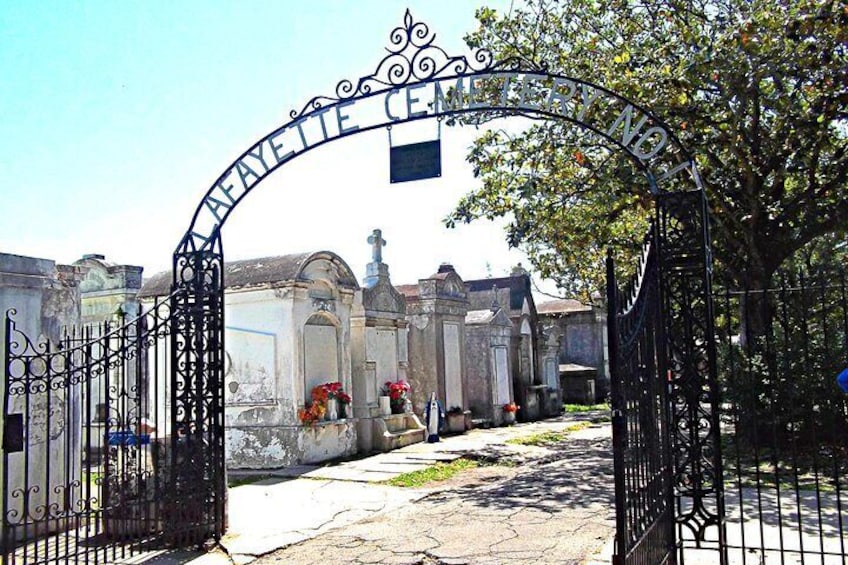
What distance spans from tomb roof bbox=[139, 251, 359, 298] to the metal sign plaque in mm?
6486

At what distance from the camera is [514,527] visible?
812 cm

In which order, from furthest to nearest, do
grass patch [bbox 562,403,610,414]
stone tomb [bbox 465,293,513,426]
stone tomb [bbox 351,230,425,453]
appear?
grass patch [bbox 562,403,610,414] < stone tomb [bbox 465,293,513,426] < stone tomb [bbox 351,230,425,453]

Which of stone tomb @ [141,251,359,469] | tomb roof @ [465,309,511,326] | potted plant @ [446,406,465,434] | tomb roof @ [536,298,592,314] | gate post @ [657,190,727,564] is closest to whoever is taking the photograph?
gate post @ [657,190,727,564]

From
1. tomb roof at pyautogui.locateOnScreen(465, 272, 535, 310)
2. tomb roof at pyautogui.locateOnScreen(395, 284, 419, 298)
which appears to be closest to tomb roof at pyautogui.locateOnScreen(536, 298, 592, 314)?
tomb roof at pyautogui.locateOnScreen(465, 272, 535, 310)

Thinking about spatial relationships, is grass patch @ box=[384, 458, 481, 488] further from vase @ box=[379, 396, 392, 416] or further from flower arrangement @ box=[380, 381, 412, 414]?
flower arrangement @ box=[380, 381, 412, 414]

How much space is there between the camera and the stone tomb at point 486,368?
21.6 metres

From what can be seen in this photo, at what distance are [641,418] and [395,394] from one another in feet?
41.4

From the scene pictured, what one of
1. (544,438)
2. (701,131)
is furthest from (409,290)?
(701,131)

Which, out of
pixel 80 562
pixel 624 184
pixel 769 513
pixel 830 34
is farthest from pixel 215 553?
pixel 830 34

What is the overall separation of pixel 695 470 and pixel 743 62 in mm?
6697

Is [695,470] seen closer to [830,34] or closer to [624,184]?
[830,34]

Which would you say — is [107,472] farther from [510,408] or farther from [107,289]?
[510,408]

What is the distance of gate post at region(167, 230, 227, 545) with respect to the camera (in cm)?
756

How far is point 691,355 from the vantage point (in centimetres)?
577
